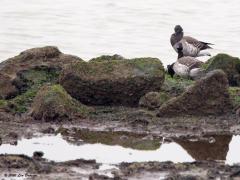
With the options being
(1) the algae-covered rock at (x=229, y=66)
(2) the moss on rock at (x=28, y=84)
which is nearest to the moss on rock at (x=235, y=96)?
(1) the algae-covered rock at (x=229, y=66)

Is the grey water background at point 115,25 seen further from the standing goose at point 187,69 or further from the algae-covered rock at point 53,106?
the algae-covered rock at point 53,106

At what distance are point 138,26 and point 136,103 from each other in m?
13.4

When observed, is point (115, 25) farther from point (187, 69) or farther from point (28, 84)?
point (28, 84)

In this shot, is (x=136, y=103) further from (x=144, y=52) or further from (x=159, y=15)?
(x=159, y=15)

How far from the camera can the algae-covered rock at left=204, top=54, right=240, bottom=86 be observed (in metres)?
13.8

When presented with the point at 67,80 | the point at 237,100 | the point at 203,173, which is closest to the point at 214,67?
the point at 237,100

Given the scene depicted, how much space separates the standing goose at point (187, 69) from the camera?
14.6 meters

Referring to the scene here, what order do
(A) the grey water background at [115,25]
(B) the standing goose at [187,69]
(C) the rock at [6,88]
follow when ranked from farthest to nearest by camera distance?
(A) the grey water background at [115,25]
(B) the standing goose at [187,69]
(C) the rock at [6,88]

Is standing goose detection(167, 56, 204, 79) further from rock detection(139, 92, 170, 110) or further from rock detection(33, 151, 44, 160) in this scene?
rock detection(33, 151, 44, 160)

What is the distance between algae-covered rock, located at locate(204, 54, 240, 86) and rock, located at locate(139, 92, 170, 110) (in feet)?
5.24

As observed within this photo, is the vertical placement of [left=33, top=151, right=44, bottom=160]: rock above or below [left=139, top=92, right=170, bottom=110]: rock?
below

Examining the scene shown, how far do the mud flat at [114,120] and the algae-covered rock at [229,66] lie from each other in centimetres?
2

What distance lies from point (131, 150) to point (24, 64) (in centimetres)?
406

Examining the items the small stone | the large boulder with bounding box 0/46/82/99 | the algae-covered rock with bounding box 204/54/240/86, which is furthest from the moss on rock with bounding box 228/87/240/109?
the small stone
